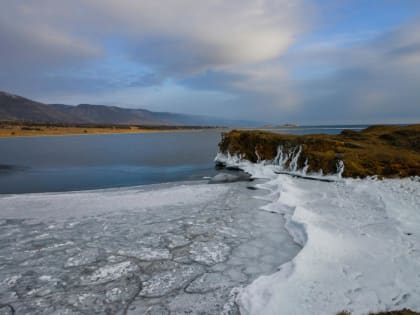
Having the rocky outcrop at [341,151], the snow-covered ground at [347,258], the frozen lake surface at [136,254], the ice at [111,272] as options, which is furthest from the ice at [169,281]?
the rocky outcrop at [341,151]

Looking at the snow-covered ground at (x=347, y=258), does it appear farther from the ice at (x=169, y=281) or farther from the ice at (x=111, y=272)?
the ice at (x=111, y=272)

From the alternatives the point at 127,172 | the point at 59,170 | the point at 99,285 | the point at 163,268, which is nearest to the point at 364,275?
the point at 163,268

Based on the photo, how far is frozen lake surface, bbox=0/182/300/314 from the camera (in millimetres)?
3914

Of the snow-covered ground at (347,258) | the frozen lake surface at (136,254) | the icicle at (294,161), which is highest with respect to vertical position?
the icicle at (294,161)

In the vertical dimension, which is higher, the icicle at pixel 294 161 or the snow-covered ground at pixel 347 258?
the icicle at pixel 294 161

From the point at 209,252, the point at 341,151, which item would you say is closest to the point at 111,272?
the point at 209,252

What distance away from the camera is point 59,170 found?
1925 centimetres

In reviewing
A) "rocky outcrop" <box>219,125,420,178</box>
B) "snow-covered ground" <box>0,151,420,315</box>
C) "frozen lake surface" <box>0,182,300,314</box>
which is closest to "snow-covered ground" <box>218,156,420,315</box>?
"snow-covered ground" <box>0,151,420,315</box>

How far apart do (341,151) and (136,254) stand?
12.9m

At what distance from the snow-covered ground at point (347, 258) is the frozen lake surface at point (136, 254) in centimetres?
43

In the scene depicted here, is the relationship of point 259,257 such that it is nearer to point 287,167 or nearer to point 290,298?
point 290,298

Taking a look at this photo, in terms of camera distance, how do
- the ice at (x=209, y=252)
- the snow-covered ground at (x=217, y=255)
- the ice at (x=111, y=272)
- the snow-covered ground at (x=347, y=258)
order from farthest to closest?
1. the ice at (x=209, y=252)
2. the ice at (x=111, y=272)
3. the snow-covered ground at (x=217, y=255)
4. the snow-covered ground at (x=347, y=258)

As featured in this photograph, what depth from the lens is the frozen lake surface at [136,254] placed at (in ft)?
12.8

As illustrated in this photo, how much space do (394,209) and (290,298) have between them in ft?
18.3
